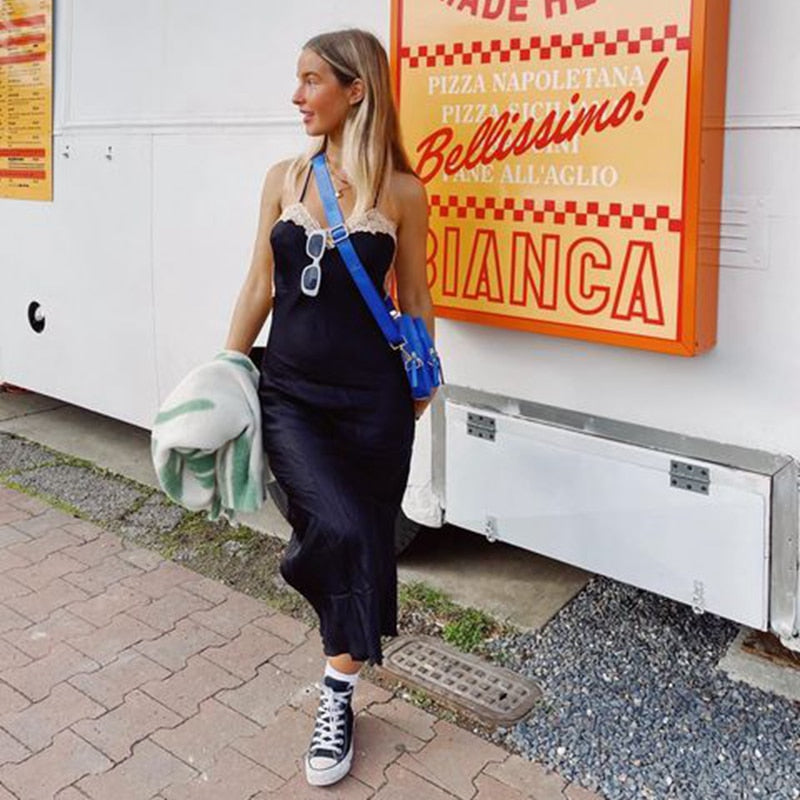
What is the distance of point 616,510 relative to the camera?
2939 mm

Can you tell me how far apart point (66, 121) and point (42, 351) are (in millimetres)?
1195

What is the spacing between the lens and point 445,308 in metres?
3.16

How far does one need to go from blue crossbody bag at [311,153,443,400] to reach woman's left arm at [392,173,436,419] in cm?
6

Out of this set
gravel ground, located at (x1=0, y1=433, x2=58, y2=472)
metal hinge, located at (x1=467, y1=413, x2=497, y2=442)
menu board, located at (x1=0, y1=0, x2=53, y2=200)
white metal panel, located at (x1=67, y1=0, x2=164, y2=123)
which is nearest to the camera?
metal hinge, located at (x1=467, y1=413, x2=497, y2=442)

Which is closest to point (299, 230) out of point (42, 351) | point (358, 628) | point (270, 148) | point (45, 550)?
point (358, 628)

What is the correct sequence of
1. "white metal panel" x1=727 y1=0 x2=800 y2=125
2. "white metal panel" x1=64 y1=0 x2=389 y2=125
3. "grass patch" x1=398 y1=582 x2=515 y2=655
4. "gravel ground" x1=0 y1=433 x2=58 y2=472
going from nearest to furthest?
"white metal panel" x1=727 y1=0 x2=800 y2=125 < "grass patch" x1=398 y1=582 x2=515 y2=655 < "white metal panel" x1=64 y1=0 x2=389 y2=125 < "gravel ground" x1=0 y1=433 x2=58 y2=472

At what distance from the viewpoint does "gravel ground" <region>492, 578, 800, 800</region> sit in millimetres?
2639

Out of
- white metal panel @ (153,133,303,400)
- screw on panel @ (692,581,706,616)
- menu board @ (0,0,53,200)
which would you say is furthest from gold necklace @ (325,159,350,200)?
menu board @ (0,0,53,200)

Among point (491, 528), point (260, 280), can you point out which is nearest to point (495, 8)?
point (260, 280)

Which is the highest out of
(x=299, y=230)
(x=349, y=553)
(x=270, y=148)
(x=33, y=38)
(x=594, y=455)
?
(x=33, y=38)

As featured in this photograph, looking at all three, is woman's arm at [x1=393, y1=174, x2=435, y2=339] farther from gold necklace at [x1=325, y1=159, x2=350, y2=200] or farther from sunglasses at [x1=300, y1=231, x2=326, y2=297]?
sunglasses at [x1=300, y1=231, x2=326, y2=297]

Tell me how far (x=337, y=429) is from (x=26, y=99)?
3366 mm

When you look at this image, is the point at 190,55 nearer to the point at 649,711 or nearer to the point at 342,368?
the point at 342,368

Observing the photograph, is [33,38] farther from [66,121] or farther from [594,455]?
[594,455]
